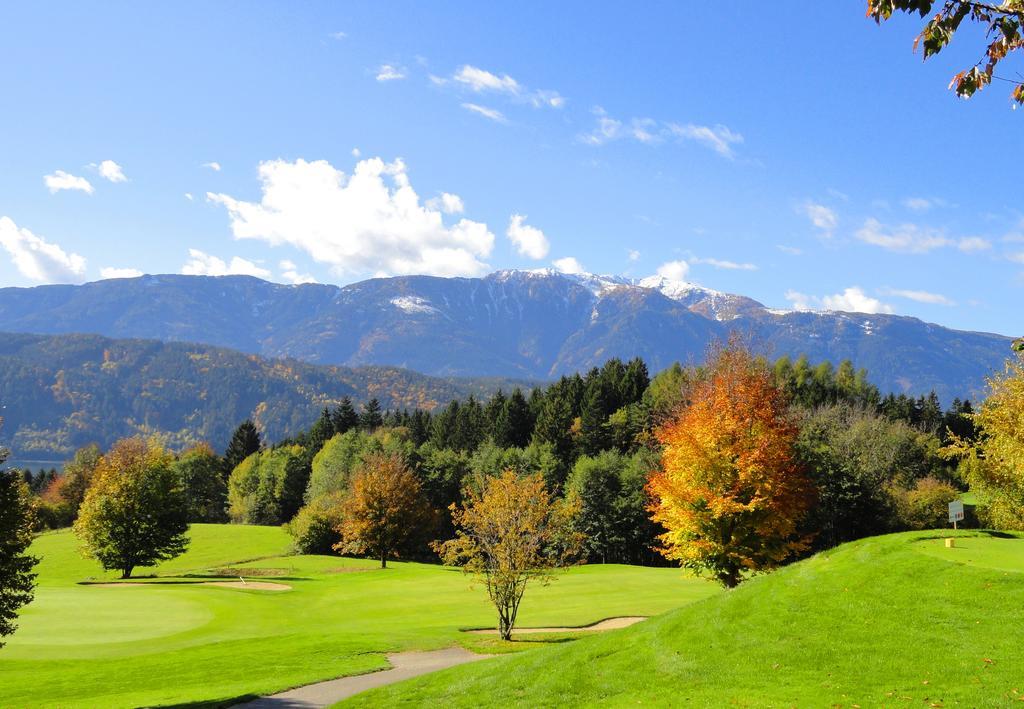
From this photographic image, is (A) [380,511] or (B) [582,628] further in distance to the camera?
(A) [380,511]

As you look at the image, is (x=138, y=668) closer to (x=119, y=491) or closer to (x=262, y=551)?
(x=119, y=491)

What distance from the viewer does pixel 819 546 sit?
7756cm

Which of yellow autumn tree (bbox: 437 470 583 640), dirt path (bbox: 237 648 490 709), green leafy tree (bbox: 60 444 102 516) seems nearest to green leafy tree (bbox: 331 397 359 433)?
green leafy tree (bbox: 60 444 102 516)

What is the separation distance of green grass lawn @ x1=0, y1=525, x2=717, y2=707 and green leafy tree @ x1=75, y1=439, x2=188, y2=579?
2.58 m

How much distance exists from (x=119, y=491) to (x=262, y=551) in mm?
23918

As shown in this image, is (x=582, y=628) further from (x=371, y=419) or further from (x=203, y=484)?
(x=371, y=419)

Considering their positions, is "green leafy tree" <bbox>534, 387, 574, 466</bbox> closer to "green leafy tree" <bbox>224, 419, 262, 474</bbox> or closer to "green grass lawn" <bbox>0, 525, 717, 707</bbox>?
"green grass lawn" <bbox>0, 525, 717, 707</bbox>

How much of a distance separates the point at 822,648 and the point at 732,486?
15.6 m

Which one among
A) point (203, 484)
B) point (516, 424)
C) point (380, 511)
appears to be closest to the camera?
point (380, 511)

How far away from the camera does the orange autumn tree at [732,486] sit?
1177 inches

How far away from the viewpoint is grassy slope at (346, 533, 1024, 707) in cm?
1295

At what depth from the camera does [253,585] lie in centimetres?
5556

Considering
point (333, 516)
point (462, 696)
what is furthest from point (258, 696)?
point (333, 516)

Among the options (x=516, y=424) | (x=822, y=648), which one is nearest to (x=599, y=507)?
(x=516, y=424)
